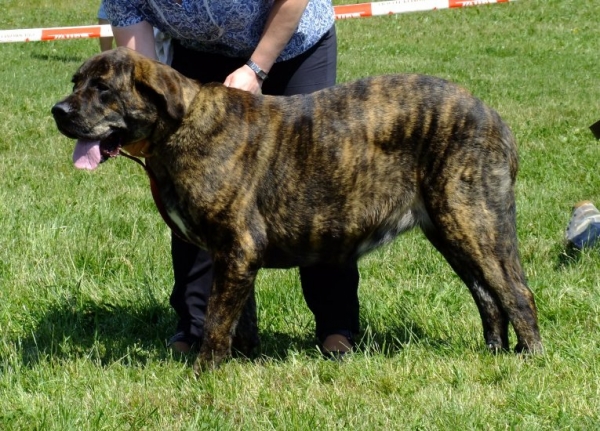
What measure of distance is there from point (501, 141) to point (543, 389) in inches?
43.3

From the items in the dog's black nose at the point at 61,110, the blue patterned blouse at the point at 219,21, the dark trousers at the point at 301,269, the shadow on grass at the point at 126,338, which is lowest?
the shadow on grass at the point at 126,338

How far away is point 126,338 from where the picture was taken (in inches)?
203

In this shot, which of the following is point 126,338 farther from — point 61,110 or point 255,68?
point 255,68

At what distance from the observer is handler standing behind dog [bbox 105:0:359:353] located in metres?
4.59

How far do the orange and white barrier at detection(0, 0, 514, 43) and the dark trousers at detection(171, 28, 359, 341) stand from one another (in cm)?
952

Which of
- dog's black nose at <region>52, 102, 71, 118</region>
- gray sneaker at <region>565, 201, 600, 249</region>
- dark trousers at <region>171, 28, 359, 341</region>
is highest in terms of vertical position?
dog's black nose at <region>52, 102, 71, 118</region>

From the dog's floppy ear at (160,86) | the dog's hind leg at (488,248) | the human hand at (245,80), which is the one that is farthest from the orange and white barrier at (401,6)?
the dog's floppy ear at (160,86)

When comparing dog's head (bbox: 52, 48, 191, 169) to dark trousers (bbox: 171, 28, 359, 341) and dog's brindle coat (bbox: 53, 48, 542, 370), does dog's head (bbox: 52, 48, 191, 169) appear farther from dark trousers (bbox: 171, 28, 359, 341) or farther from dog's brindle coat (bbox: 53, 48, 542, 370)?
dark trousers (bbox: 171, 28, 359, 341)

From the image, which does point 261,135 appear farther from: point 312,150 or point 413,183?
point 413,183

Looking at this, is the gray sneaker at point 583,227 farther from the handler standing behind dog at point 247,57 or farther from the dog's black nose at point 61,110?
the dog's black nose at point 61,110

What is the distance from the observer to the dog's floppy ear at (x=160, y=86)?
13.9ft

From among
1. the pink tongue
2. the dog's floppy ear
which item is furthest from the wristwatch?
the pink tongue

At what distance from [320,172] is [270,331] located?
3.79ft

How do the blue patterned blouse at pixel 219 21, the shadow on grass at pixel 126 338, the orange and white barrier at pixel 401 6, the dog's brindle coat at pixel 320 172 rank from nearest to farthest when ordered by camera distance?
the dog's brindle coat at pixel 320 172 → the blue patterned blouse at pixel 219 21 → the shadow on grass at pixel 126 338 → the orange and white barrier at pixel 401 6
